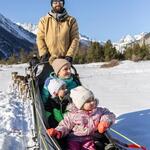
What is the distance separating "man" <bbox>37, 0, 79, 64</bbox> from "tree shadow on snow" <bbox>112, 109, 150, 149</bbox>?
145 centimetres

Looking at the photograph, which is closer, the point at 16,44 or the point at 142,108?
the point at 142,108

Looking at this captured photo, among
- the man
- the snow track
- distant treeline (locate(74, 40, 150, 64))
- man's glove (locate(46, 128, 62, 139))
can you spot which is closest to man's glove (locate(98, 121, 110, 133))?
man's glove (locate(46, 128, 62, 139))

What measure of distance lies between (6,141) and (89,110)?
5.78ft

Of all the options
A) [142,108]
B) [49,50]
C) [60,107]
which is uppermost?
[49,50]

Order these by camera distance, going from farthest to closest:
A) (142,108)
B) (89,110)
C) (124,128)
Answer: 1. (142,108)
2. (124,128)
3. (89,110)

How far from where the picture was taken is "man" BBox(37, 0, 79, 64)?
23.2 ft

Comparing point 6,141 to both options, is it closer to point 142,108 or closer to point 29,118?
point 29,118

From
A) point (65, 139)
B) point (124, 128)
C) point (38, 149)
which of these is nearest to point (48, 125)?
point (65, 139)

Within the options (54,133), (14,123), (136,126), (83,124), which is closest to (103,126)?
(83,124)

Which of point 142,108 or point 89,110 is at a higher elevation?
point 89,110

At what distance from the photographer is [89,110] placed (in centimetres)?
471

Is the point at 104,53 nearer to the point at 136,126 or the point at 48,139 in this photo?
the point at 136,126

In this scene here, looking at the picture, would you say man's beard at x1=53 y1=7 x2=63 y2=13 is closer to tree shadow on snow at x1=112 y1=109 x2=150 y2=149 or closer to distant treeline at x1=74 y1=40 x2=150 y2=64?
tree shadow on snow at x1=112 y1=109 x2=150 y2=149

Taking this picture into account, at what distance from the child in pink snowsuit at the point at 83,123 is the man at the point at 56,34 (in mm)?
2420
